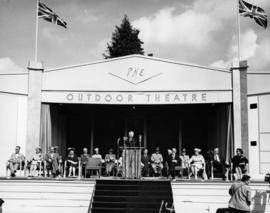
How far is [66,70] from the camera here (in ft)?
53.1

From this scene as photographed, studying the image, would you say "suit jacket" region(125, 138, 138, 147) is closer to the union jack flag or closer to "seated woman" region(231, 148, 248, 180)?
"seated woman" region(231, 148, 248, 180)

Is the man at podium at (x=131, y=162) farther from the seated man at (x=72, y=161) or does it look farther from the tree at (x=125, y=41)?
the tree at (x=125, y=41)

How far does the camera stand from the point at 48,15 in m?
17.0

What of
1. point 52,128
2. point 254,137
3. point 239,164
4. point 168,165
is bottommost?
point 168,165

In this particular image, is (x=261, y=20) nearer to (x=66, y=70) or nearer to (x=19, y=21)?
(x=66, y=70)

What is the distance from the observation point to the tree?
116 feet

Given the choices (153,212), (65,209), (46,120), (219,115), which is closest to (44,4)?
(46,120)

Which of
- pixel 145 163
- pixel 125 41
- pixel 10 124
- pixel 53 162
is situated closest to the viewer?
pixel 53 162

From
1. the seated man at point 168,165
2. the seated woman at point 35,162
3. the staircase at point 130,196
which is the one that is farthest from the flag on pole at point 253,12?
the seated woman at point 35,162

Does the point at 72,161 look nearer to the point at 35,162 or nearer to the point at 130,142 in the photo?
the point at 35,162

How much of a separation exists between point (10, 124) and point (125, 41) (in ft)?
69.6

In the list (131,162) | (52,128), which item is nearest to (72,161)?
(131,162)

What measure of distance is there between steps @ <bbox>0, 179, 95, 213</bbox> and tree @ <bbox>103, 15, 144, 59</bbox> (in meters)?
24.1

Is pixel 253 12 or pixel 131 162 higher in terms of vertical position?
pixel 253 12
